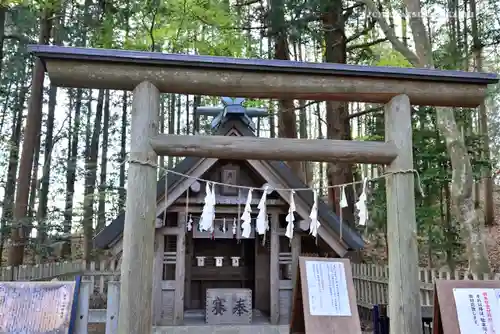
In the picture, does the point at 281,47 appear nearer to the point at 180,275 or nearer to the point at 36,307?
the point at 180,275

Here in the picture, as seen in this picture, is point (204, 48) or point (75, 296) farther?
point (204, 48)

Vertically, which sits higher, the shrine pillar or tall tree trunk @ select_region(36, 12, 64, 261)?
tall tree trunk @ select_region(36, 12, 64, 261)

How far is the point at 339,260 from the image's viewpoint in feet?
17.7

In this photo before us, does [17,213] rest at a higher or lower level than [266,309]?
higher

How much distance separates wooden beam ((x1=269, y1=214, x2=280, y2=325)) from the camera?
8672mm

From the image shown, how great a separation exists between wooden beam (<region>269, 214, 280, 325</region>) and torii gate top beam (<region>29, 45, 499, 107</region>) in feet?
15.4

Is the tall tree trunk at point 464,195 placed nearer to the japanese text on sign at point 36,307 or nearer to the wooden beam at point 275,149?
Result: the wooden beam at point 275,149

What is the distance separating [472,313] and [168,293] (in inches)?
240

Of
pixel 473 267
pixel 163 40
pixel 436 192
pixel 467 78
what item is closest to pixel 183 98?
pixel 163 40

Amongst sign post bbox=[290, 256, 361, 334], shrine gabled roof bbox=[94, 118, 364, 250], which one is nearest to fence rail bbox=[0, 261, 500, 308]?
shrine gabled roof bbox=[94, 118, 364, 250]

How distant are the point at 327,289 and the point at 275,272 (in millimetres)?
3859

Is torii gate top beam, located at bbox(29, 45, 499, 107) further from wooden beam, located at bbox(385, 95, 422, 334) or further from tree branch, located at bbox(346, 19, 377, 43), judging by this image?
tree branch, located at bbox(346, 19, 377, 43)

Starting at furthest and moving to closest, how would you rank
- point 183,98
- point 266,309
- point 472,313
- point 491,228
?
point 183,98, point 491,228, point 266,309, point 472,313

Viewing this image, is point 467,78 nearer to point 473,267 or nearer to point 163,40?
point 473,267
